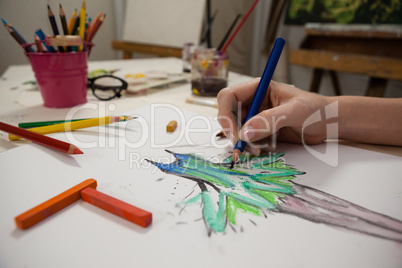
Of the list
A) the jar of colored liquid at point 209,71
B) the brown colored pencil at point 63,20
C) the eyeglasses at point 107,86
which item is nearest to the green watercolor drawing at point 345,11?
the jar of colored liquid at point 209,71

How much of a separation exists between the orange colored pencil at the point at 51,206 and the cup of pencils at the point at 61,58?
0.36 m

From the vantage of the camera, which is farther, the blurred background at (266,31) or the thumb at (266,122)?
the blurred background at (266,31)

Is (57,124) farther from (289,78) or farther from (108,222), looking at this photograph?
(289,78)

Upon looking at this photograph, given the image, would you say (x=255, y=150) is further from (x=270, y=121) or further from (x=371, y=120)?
(x=371, y=120)

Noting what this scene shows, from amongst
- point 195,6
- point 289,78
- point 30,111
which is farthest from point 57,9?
point 289,78

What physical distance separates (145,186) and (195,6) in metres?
1.34

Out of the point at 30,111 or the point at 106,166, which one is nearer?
the point at 106,166

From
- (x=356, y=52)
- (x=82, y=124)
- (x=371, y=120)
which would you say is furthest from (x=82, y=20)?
(x=356, y=52)

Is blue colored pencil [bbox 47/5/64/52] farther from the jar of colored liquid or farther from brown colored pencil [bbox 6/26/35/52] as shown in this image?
the jar of colored liquid

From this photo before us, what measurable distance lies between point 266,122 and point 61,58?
17.6 inches

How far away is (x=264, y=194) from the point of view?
33cm

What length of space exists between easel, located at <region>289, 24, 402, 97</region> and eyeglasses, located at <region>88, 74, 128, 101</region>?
1.00 metres

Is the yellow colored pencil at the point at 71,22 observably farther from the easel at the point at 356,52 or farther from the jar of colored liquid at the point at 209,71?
the easel at the point at 356,52

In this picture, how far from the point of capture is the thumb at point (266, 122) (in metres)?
0.39
